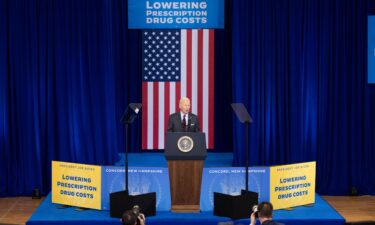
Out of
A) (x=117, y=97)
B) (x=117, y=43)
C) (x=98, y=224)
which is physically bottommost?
(x=98, y=224)

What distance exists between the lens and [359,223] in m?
4.25

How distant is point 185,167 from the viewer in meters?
7.07

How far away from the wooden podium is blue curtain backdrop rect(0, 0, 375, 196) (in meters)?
2.32

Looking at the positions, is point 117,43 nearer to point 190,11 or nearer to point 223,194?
point 190,11

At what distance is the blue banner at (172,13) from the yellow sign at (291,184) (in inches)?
131

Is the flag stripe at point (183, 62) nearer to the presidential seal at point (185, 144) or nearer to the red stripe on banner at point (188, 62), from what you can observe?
the red stripe on banner at point (188, 62)

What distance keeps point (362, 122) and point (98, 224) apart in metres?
4.47

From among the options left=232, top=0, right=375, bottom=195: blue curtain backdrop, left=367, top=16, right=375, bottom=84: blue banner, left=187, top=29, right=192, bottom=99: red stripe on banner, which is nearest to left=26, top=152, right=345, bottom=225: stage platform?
left=232, top=0, right=375, bottom=195: blue curtain backdrop

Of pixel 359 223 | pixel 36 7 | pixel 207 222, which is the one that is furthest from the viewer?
pixel 36 7

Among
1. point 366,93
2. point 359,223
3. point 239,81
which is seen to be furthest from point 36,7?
point 359,223

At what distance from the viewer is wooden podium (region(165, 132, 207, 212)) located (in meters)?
7.04

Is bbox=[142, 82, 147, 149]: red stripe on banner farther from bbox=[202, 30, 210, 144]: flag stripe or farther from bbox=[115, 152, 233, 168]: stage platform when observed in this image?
bbox=[202, 30, 210, 144]: flag stripe

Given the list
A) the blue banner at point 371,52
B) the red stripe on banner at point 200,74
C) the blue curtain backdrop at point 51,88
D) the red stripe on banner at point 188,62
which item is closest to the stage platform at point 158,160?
the blue curtain backdrop at point 51,88

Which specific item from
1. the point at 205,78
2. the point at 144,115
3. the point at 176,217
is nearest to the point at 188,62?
the point at 205,78
